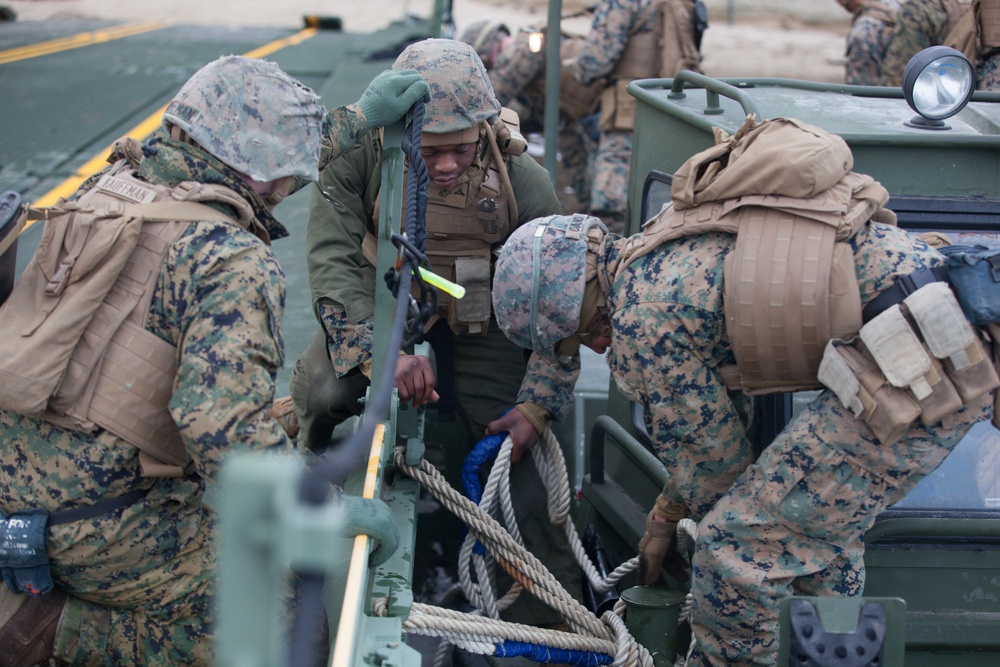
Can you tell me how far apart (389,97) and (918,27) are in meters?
4.63

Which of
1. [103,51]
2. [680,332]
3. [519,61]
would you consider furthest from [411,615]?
[103,51]

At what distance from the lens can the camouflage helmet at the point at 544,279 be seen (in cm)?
279

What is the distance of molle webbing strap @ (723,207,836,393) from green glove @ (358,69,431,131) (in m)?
→ 0.90

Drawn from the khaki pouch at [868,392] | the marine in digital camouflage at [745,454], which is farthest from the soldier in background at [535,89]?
the khaki pouch at [868,392]

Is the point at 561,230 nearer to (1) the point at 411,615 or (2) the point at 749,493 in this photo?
(2) the point at 749,493

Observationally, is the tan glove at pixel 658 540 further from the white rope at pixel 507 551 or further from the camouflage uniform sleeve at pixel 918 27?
the camouflage uniform sleeve at pixel 918 27

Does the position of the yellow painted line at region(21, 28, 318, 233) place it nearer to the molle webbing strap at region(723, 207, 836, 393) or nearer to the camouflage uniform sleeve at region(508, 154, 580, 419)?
the camouflage uniform sleeve at region(508, 154, 580, 419)

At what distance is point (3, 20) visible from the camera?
13.0 meters

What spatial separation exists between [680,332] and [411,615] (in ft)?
2.93

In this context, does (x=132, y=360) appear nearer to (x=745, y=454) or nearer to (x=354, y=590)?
(x=354, y=590)

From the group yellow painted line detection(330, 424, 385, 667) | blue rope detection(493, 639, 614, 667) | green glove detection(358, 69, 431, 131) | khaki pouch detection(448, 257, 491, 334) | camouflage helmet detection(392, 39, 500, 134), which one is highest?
green glove detection(358, 69, 431, 131)

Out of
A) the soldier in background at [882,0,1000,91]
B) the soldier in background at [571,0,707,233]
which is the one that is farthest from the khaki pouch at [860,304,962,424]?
the soldier in background at [571,0,707,233]

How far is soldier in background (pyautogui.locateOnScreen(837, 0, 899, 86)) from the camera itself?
7.74 meters

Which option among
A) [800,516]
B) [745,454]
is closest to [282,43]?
[745,454]
